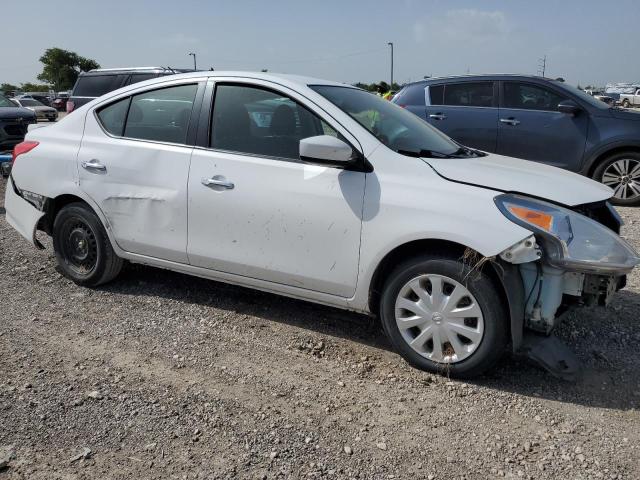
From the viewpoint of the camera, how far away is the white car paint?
3.14 m

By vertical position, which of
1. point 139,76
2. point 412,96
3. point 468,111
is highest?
point 139,76

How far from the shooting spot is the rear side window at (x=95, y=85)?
1131cm

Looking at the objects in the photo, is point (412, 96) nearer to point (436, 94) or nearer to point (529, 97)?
point (436, 94)

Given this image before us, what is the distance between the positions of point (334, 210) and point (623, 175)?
580cm

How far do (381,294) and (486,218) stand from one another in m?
0.79

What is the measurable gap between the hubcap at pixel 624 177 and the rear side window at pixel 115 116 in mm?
6267

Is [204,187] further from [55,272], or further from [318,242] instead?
[55,272]

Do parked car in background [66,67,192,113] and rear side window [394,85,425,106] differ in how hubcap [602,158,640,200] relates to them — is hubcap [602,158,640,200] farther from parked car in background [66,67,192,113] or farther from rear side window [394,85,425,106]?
parked car in background [66,67,192,113]

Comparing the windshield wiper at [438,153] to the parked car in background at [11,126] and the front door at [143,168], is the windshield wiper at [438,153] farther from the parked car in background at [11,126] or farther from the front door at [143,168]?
the parked car in background at [11,126]

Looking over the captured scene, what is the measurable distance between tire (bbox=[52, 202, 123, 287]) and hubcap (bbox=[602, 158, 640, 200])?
641 cm

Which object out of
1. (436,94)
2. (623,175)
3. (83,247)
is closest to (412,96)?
(436,94)

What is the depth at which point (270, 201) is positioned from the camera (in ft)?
11.6

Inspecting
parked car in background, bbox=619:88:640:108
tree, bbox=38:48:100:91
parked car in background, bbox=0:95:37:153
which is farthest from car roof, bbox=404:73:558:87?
tree, bbox=38:48:100:91

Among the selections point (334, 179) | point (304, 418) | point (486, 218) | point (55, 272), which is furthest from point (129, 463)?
point (55, 272)
